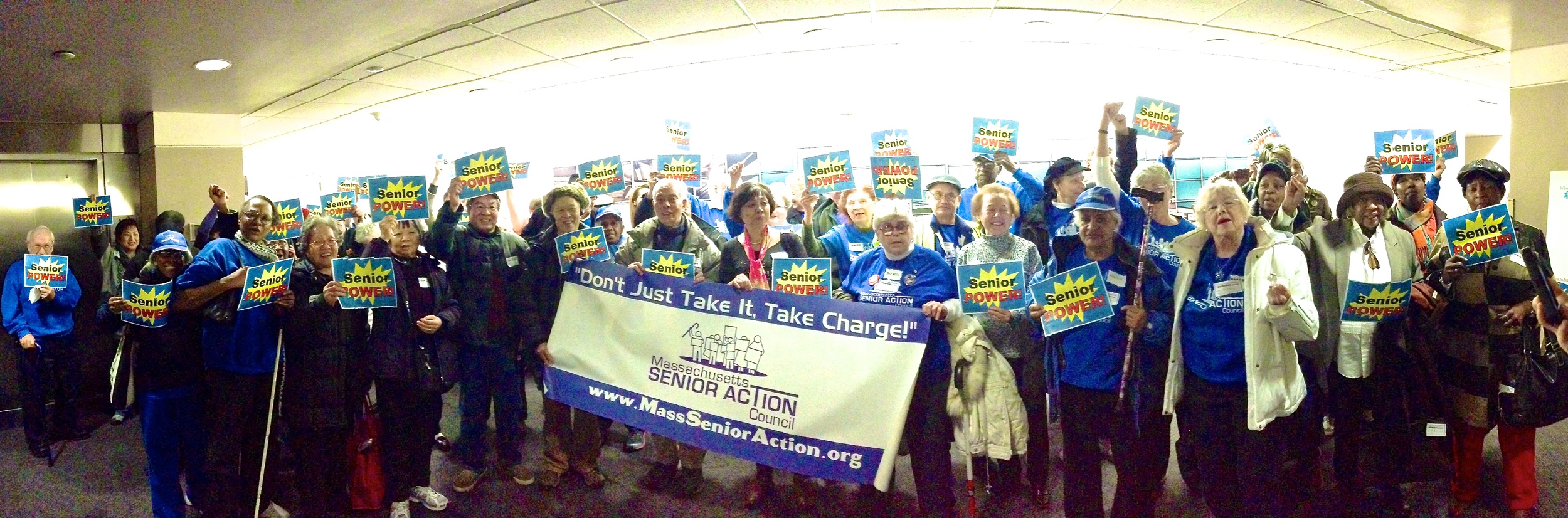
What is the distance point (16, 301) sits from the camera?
5258 millimetres

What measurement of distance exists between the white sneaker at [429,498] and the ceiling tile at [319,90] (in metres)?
4.13

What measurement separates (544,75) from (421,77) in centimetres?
106

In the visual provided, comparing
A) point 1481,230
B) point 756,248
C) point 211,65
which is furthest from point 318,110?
point 1481,230

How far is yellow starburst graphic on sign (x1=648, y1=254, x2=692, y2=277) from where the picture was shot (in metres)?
3.59

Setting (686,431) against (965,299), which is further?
(686,431)

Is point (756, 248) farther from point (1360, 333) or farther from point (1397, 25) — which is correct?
point (1397, 25)

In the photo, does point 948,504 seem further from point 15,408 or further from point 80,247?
point 80,247

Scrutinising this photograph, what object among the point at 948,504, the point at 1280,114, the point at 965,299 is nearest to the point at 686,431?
the point at 948,504

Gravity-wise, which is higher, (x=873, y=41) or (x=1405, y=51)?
(x=873, y=41)

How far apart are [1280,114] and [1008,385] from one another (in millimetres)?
9819

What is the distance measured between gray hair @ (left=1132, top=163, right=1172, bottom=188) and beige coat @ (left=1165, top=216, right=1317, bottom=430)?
46 cm

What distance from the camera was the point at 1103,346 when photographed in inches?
111

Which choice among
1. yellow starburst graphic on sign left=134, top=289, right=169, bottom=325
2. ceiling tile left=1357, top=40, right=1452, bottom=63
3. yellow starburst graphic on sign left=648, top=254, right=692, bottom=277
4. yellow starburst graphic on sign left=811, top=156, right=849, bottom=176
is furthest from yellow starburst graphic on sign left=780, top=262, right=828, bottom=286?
ceiling tile left=1357, top=40, right=1452, bottom=63

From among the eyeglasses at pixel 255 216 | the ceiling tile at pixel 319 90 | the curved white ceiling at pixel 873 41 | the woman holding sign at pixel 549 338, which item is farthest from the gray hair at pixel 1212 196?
the ceiling tile at pixel 319 90
